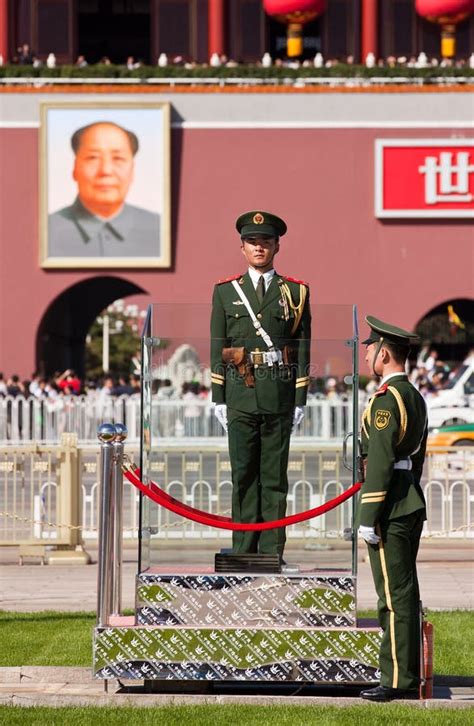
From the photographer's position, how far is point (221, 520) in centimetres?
774

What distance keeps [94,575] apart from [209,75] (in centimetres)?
1921

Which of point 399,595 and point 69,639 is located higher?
point 399,595

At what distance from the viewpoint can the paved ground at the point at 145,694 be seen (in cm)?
712

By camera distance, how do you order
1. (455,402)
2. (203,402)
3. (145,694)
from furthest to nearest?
(455,402)
(203,402)
(145,694)

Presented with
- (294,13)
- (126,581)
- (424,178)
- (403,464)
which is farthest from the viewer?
(294,13)

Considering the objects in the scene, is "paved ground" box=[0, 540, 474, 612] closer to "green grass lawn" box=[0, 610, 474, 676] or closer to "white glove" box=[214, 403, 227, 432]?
"green grass lawn" box=[0, 610, 474, 676]

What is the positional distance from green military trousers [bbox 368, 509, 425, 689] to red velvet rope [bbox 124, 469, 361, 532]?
0.42m

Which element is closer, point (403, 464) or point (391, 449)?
point (391, 449)

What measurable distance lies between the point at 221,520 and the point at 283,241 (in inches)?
899

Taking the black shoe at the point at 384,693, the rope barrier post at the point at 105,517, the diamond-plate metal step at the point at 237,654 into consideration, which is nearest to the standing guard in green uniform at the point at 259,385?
the diamond-plate metal step at the point at 237,654

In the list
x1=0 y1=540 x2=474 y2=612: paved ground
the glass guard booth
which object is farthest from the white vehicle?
the glass guard booth

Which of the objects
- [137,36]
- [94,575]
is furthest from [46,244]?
[94,575]

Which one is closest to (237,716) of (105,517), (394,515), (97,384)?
(394,515)

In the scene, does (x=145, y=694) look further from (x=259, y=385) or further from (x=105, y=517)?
(x=259, y=385)
